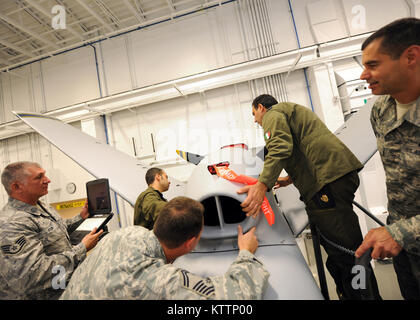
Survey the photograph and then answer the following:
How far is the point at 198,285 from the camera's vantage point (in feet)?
2.79

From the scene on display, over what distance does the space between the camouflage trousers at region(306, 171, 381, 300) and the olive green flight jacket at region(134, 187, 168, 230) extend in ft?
4.77

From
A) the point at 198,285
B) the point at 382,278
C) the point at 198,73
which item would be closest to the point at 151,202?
the point at 198,285

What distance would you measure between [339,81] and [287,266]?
14.0 ft

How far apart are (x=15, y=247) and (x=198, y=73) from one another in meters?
3.77

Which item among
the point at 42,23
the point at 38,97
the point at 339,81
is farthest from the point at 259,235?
the point at 38,97

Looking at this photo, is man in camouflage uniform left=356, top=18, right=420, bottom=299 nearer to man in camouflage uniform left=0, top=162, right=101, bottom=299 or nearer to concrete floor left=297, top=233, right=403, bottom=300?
concrete floor left=297, top=233, right=403, bottom=300

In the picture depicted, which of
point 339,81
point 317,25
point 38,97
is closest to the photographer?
point 339,81

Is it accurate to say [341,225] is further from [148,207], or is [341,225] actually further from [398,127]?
[148,207]

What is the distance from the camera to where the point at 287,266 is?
43.4 inches

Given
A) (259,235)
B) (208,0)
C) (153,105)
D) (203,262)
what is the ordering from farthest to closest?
(153,105) < (208,0) < (259,235) < (203,262)

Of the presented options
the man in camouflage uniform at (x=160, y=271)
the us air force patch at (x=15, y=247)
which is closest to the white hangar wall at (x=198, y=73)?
the us air force patch at (x=15, y=247)

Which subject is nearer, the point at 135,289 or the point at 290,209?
the point at 135,289

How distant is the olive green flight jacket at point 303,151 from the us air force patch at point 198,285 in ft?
2.33
